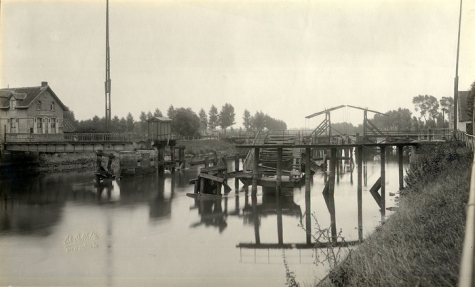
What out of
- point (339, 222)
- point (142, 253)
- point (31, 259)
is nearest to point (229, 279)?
point (142, 253)

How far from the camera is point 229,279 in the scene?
40.2ft

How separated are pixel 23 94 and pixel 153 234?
35.7 m

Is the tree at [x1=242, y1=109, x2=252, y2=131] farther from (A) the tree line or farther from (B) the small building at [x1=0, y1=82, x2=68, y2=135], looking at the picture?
(B) the small building at [x1=0, y1=82, x2=68, y2=135]

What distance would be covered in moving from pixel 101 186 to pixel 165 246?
18.1 meters

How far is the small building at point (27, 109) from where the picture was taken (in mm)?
44781

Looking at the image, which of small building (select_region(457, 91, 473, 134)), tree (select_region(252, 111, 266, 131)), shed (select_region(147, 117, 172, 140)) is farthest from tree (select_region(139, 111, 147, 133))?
small building (select_region(457, 91, 473, 134))

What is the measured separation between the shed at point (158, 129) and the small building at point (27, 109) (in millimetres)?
12959

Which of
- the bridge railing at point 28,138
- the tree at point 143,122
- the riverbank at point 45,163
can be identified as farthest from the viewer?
the tree at point 143,122

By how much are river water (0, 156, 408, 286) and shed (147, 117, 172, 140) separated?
12312mm

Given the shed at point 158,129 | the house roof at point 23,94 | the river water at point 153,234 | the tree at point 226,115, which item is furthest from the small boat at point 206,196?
the tree at point 226,115

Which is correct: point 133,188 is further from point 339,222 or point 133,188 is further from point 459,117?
point 459,117

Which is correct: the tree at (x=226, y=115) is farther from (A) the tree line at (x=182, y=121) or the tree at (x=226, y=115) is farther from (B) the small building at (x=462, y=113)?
Result: (B) the small building at (x=462, y=113)

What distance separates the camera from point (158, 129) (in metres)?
43.8

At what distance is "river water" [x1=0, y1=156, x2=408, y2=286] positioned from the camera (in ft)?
41.5
